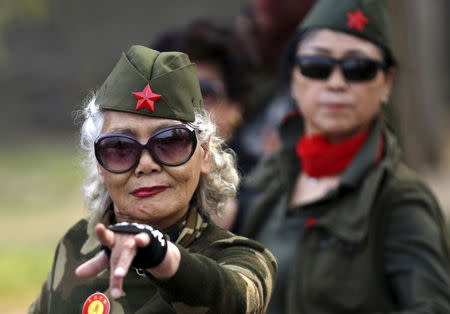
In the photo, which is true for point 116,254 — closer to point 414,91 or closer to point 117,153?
point 117,153

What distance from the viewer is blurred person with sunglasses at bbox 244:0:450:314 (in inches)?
168

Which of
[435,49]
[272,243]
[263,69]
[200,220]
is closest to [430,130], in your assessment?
[435,49]

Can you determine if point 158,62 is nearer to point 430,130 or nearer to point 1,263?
point 1,263

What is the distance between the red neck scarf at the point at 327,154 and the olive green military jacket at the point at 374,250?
0.33 feet

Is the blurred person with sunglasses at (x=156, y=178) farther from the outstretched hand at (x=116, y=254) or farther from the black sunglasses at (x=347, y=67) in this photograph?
the black sunglasses at (x=347, y=67)

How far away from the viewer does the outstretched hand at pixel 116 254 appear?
2.40 metres

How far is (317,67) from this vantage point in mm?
4719

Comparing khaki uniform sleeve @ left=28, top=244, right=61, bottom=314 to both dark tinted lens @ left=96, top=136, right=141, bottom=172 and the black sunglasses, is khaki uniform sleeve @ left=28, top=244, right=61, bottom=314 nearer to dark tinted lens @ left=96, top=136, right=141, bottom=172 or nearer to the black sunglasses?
dark tinted lens @ left=96, top=136, right=141, bottom=172

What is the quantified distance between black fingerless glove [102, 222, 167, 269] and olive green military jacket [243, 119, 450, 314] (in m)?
1.81

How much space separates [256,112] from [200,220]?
12.3 ft

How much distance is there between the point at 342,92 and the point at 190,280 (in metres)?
2.19

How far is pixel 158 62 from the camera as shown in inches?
120

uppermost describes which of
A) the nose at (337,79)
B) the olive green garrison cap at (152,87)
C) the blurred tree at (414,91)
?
the olive green garrison cap at (152,87)

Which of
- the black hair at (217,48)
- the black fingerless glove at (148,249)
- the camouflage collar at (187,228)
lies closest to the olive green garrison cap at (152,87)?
the camouflage collar at (187,228)
